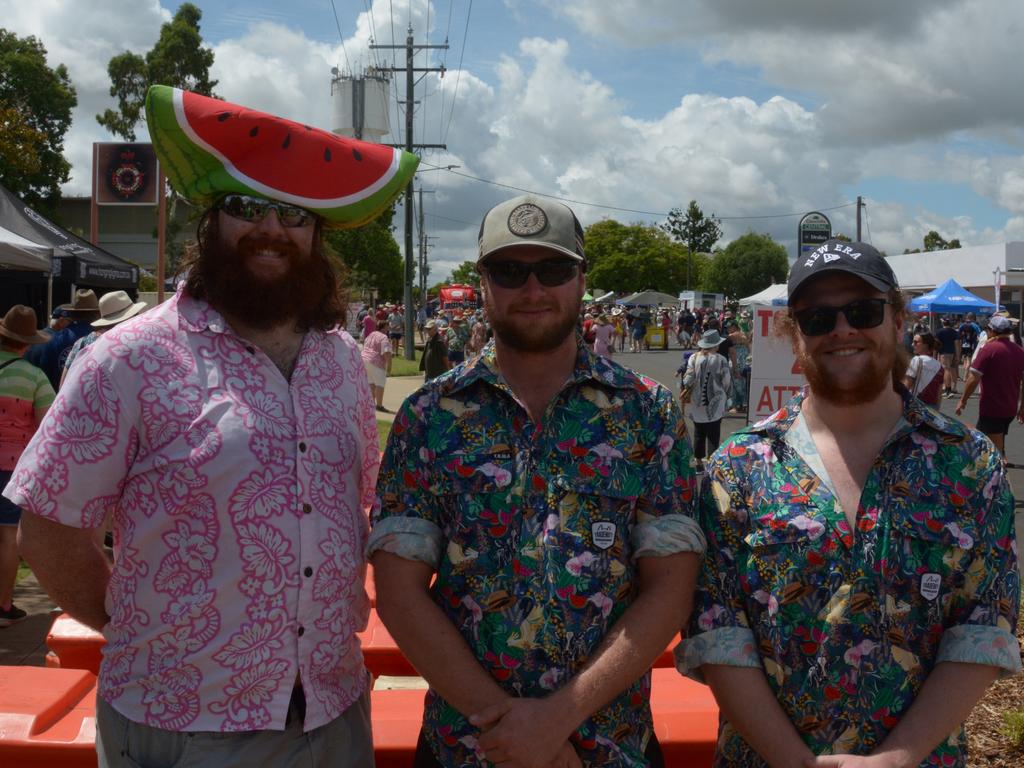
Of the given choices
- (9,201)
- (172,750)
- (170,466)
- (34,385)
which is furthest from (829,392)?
(9,201)

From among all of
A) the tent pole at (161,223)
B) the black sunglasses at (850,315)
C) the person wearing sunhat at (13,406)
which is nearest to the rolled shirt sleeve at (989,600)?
the black sunglasses at (850,315)

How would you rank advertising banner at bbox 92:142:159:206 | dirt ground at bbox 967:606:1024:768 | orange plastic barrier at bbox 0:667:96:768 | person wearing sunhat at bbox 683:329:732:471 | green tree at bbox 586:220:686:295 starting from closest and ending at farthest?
orange plastic barrier at bbox 0:667:96:768, dirt ground at bbox 967:606:1024:768, advertising banner at bbox 92:142:159:206, person wearing sunhat at bbox 683:329:732:471, green tree at bbox 586:220:686:295

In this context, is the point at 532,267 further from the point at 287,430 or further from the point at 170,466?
the point at 170,466

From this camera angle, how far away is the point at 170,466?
2068mm

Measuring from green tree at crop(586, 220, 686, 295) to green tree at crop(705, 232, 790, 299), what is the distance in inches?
143

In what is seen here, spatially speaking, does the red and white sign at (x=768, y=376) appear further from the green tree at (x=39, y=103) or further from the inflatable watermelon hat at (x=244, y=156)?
the green tree at (x=39, y=103)

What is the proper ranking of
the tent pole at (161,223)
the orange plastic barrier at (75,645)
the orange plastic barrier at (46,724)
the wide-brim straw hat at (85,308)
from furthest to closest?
the wide-brim straw hat at (85,308)
the tent pole at (161,223)
the orange plastic barrier at (75,645)
the orange plastic barrier at (46,724)

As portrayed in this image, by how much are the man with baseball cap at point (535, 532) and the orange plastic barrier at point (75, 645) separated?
7.85 ft

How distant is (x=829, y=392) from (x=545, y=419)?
2.26ft

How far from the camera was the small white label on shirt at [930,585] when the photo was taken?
203cm

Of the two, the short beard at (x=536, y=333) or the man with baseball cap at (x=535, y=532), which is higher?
the short beard at (x=536, y=333)

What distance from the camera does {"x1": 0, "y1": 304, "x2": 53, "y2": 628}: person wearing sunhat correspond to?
563cm

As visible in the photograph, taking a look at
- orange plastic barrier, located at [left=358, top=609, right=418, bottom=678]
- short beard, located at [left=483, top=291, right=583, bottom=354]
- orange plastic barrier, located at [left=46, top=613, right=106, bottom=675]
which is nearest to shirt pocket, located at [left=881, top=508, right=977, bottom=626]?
short beard, located at [left=483, top=291, right=583, bottom=354]

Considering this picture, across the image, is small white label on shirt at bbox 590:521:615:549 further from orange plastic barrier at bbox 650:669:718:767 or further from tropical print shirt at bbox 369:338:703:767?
orange plastic barrier at bbox 650:669:718:767
